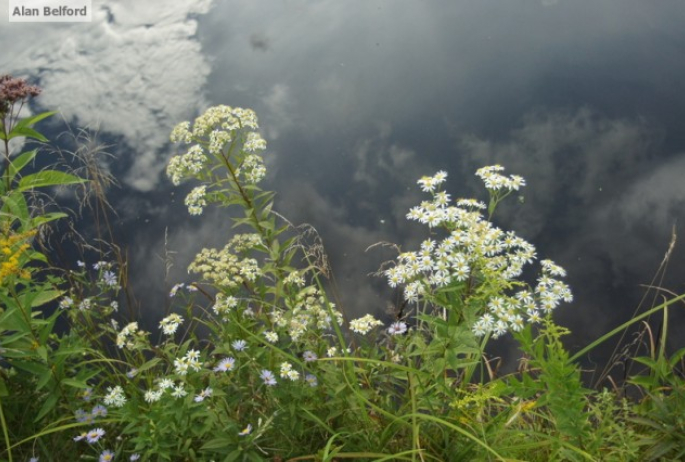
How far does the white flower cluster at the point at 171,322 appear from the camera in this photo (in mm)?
2113

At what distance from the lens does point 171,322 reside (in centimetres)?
231

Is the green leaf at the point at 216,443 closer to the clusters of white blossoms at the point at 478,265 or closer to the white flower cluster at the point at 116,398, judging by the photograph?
the white flower cluster at the point at 116,398

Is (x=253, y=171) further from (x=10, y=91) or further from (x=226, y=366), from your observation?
(x=10, y=91)

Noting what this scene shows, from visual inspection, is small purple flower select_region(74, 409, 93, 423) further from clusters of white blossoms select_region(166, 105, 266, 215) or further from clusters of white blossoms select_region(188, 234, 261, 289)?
clusters of white blossoms select_region(166, 105, 266, 215)

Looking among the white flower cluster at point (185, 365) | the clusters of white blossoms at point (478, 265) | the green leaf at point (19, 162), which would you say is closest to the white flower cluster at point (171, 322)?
the white flower cluster at point (185, 365)

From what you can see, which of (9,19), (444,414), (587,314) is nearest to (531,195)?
(587,314)

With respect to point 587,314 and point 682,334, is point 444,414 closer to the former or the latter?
point 587,314

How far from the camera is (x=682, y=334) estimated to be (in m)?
3.01

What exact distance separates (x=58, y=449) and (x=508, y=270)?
190cm

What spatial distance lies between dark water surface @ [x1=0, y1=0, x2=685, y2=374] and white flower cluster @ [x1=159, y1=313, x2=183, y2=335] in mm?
1176

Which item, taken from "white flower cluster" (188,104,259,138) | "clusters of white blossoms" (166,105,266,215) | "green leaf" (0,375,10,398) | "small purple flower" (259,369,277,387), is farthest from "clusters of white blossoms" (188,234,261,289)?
"green leaf" (0,375,10,398)

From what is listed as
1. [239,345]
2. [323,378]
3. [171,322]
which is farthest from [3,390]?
[323,378]

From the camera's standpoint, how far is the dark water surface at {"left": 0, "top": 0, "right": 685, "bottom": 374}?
3443mm

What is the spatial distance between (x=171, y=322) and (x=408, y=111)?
250 cm
